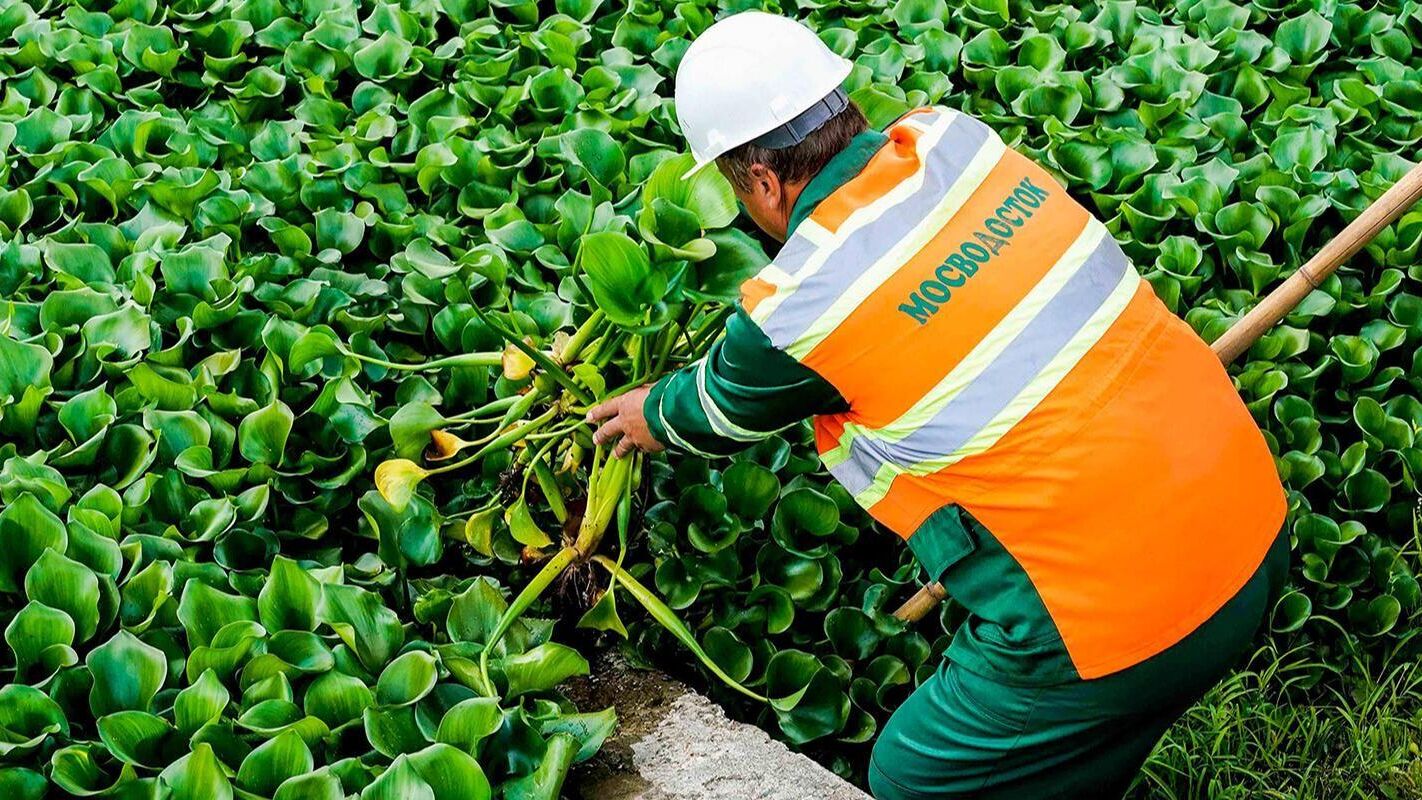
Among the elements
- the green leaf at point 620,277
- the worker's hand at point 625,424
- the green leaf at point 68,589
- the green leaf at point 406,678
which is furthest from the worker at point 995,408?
the green leaf at point 68,589

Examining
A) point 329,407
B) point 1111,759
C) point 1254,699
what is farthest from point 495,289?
point 1254,699

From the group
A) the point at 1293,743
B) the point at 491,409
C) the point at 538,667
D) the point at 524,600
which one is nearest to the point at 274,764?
the point at 538,667

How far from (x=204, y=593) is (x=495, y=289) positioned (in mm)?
977

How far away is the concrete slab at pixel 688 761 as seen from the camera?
2.33 meters

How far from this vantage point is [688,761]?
2.42 m

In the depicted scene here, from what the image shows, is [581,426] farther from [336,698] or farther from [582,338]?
[336,698]

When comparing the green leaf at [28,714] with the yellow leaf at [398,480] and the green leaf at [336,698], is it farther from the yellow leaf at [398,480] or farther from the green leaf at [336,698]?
the yellow leaf at [398,480]

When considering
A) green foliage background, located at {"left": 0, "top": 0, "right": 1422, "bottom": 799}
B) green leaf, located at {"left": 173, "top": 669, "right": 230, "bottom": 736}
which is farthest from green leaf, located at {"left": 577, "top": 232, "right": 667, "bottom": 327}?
green leaf, located at {"left": 173, "top": 669, "right": 230, "bottom": 736}

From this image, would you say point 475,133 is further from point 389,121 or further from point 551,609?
point 551,609

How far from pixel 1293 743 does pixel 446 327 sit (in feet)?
6.44

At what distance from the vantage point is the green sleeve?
2029mm

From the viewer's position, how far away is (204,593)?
236 centimetres

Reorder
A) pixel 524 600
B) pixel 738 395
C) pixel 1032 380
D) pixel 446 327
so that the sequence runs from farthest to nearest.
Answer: pixel 446 327
pixel 524 600
pixel 738 395
pixel 1032 380

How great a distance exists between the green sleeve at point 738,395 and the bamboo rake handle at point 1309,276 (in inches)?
28.9
